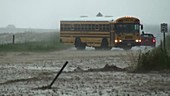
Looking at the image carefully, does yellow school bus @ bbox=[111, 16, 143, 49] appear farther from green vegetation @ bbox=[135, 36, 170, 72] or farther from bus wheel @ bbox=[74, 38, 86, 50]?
green vegetation @ bbox=[135, 36, 170, 72]

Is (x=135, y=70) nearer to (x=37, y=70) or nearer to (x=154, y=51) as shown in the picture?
(x=154, y=51)

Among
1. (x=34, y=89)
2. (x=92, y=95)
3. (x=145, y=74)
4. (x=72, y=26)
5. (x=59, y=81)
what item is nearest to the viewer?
(x=92, y=95)

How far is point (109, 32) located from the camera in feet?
162

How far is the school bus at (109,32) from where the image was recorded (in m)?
48.9

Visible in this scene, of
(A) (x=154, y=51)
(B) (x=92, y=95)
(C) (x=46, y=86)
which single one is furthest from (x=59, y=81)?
(A) (x=154, y=51)

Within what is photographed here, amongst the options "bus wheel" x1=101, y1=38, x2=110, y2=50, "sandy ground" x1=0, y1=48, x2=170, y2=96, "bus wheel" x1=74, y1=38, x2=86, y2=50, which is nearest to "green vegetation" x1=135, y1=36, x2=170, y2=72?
"sandy ground" x1=0, y1=48, x2=170, y2=96

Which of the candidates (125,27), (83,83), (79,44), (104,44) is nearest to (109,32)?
(104,44)

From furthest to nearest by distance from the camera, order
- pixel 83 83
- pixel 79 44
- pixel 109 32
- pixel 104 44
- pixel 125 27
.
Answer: pixel 79 44
pixel 104 44
pixel 109 32
pixel 125 27
pixel 83 83

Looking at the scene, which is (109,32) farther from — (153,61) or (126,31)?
(153,61)

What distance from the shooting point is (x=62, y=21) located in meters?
53.2

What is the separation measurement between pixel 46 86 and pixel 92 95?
2.71m

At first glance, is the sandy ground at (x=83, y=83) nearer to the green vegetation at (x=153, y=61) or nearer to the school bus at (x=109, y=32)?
the green vegetation at (x=153, y=61)

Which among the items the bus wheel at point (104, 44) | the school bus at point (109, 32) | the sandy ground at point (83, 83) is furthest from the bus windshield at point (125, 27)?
the sandy ground at point (83, 83)

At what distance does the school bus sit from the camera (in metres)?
48.9
